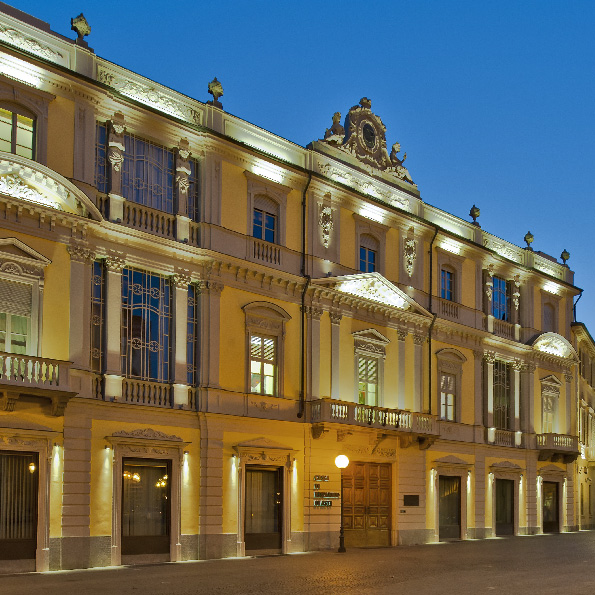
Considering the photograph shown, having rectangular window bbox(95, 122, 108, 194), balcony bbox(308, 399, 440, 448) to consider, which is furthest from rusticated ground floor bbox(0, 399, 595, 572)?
rectangular window bbox(95, 122, 108, 194)

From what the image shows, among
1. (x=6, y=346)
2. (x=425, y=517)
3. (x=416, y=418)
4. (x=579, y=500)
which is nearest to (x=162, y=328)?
(x=6, y=346)

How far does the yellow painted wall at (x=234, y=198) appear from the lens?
28422mm

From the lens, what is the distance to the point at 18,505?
2225cm

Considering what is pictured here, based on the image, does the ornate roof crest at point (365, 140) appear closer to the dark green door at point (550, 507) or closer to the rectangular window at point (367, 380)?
the rectangular window at point (367, 380)

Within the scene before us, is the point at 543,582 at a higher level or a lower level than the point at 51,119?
lower

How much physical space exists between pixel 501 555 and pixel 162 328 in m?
12.5

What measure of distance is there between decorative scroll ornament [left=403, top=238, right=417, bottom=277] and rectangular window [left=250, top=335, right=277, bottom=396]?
8.26 m

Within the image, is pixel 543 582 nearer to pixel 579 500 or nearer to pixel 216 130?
pixel 216 130

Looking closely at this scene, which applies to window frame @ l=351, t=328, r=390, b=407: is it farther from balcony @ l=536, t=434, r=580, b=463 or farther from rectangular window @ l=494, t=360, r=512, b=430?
balcony @ l=536, t=434, r=580, b=463

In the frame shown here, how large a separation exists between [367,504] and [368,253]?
9307mm

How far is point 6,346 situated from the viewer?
22.4m

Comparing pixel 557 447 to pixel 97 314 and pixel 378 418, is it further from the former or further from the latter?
pixel 97 314

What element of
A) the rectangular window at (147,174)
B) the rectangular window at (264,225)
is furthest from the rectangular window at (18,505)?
the rectangular window at (264,225)

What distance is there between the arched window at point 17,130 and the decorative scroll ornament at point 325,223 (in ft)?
37.2
